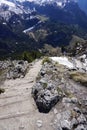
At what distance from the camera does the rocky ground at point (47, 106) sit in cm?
4369

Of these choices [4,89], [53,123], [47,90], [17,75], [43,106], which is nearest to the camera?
[53,123]

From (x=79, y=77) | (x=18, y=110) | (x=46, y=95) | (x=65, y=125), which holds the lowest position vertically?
(x=79, y=77)

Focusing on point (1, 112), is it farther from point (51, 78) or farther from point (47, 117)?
point (51, 78)

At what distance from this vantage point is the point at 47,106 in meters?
47.8

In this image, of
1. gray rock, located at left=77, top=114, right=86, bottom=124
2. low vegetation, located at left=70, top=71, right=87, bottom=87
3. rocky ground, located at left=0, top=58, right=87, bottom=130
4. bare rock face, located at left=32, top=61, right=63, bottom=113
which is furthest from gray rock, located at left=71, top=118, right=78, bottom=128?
low vegetation, located at left=70, top=71, right=87, bottom=87

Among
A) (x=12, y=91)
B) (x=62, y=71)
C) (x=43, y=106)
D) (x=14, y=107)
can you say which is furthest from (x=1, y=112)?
(x=62, y=71)

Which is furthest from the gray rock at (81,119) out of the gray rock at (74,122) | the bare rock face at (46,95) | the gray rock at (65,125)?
the bare rock face at (46,95)

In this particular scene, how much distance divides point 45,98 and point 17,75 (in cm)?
2939

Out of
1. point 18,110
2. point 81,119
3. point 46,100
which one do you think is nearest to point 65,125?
point 81,119

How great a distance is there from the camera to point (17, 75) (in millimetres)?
77750

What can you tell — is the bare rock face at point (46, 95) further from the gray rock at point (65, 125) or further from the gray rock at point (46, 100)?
the gray rock at point (65, 125)

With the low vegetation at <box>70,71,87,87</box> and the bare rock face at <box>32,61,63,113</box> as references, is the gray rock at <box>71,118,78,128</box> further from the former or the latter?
the low vegetation at <box>70,71,87,87</box>

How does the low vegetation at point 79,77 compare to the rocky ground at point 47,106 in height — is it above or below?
below

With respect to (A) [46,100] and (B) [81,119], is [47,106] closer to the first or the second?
(A) [46,100]
